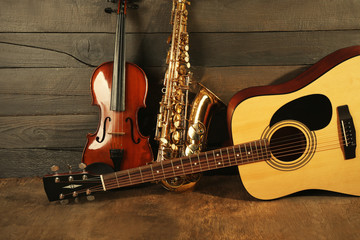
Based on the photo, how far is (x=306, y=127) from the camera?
4.05 feet

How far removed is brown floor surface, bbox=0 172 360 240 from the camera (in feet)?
3.56

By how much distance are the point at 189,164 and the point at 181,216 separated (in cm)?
21

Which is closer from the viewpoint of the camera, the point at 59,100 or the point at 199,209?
the point at 199,209

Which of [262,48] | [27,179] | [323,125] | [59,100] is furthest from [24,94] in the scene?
[323,125]

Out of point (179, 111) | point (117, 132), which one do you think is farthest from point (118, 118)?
point (179, 111)

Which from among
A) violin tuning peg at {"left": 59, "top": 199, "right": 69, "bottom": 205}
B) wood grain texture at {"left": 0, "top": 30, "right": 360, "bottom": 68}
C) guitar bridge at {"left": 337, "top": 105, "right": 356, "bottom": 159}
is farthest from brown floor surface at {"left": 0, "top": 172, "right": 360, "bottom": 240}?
wood grain texture at {"left": 0, "top": 30, "right": 360, "bottom": 68}

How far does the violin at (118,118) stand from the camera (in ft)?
4.36

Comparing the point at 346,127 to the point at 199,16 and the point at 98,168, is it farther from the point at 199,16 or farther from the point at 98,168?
the point at 98,168

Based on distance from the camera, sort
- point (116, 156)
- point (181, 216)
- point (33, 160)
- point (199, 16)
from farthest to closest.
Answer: point (33, 160)
point (199, 16)
point (116, 156)
point (181, 216)

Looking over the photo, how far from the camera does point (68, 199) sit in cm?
127

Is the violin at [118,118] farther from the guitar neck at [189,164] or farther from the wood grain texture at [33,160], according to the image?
the wood grain texture at [33,160]

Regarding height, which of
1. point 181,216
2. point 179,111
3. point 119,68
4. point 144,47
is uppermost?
point 144,47

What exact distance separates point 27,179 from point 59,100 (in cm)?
46

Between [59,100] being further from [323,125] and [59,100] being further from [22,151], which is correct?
[323,125]
